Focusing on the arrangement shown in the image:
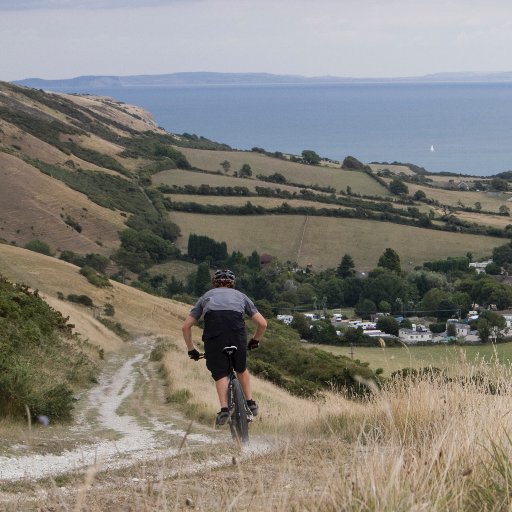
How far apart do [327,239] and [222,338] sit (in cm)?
8129

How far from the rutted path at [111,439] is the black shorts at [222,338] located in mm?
654

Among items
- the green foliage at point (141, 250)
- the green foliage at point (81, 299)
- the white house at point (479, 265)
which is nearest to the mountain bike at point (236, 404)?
the green foliage at point (81, 299)

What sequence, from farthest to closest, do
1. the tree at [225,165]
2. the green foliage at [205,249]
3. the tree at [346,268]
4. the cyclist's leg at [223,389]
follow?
the tree at [225,165], the green foliage at [205,249], the tree at [346,268], the cyclist's leg at [223,389]

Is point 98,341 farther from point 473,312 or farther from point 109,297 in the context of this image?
point 473,312

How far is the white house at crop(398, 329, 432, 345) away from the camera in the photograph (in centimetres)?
4998

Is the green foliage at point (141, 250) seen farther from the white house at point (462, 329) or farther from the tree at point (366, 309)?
the white house at point (462, 329)

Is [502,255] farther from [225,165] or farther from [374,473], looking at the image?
[374,473]

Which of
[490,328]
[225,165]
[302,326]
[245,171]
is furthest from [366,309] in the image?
[225,165]

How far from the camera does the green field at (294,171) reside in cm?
11812

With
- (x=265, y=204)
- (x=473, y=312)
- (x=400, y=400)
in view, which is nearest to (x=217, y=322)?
(x=400, y=400)

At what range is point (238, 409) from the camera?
333 inches

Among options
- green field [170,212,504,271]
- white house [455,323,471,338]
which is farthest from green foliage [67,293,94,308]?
green field [170,212,504,271]

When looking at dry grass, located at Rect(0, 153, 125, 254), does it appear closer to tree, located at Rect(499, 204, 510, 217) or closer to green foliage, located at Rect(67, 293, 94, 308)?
green foliage, located at Rect(67, 293, 94, 308)

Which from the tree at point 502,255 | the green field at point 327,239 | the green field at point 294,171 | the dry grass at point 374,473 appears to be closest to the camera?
the dry grass at point 374,473
